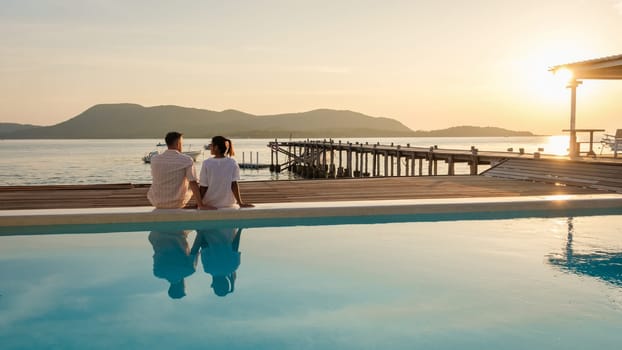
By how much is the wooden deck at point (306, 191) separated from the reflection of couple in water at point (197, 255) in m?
2.05

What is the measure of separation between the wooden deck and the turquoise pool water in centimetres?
192

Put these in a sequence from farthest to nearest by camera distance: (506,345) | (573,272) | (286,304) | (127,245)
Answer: (127,245) < (573,272) < (286,304) < (506,345)

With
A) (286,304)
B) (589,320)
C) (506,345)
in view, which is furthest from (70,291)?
(589,320)

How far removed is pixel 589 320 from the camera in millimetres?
4828

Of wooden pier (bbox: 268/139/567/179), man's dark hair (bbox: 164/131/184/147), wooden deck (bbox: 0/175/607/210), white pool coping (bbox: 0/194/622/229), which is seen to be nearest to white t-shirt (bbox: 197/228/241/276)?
white pool coping (bbox: 0/194/622/229)

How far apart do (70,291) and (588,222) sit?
7.32 meters

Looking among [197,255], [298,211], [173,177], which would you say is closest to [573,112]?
[298,211]

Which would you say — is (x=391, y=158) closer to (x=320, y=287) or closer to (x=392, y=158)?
(x=392, y=158)

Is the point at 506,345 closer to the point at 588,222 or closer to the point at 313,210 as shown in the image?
the point at 313,210

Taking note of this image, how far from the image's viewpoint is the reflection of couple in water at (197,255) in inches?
231

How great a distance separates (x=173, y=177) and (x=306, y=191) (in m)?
4.03

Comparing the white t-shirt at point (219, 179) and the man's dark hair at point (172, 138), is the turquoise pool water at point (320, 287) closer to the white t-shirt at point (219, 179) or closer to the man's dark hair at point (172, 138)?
the white t-shirt at point (219, 179)

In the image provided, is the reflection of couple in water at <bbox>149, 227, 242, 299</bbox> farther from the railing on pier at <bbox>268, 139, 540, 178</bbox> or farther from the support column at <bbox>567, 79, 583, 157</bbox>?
the railing on pier at <bbox>268, 139, 540, 178</bbox>

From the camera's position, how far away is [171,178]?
25.1 ft
